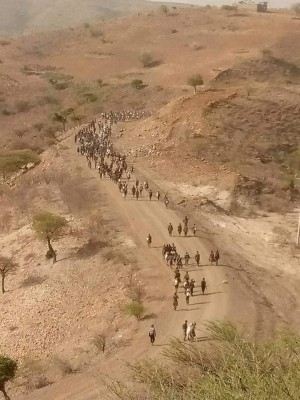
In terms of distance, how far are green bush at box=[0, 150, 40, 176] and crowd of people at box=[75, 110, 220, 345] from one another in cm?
356

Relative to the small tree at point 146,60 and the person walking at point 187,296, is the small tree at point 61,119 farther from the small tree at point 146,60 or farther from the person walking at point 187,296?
the person walking at point 187,296

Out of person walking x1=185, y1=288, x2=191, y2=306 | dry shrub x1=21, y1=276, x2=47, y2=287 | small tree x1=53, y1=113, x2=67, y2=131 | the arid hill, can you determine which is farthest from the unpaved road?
small tree x1=53, y1=113, x2=67, y2=131

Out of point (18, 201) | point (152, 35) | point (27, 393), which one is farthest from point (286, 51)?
point (27, 393)

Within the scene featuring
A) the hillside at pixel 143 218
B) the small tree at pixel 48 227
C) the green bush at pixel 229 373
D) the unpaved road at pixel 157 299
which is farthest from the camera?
the small tree at pixel 48 227

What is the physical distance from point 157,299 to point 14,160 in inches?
832

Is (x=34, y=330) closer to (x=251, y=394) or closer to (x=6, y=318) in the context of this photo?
(x=6, y=318)

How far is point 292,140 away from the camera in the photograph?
3878 centimetres

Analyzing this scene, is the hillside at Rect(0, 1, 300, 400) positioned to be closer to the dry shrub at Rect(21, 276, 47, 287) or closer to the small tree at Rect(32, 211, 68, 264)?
the dry shrub at Rect(21, 276, 47, 287)

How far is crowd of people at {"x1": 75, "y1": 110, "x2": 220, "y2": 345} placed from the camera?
1870 cm

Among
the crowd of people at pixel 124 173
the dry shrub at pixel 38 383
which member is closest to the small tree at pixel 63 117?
the crowd of people at pixel 124 173

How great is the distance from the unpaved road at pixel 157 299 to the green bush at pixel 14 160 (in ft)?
37.9

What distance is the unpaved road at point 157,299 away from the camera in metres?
14.9

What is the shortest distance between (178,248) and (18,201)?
12515mm

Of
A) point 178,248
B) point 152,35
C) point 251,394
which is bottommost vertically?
point 178,248
